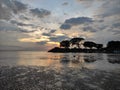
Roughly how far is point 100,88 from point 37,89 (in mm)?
5798

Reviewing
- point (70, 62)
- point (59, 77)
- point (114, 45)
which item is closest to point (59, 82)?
point (59, 77)

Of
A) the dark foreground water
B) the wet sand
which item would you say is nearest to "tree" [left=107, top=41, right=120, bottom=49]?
the dark foreground water

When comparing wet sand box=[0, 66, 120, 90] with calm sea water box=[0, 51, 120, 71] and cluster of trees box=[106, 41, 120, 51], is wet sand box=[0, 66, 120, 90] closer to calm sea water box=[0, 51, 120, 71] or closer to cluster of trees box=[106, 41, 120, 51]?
calm sea water box=[0, 51, 120, 71]

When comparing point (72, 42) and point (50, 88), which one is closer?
point (50, 88)

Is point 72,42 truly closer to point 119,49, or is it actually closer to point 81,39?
point 81,39

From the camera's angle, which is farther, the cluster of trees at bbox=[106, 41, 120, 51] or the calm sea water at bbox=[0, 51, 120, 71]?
the cluster of trees at bbox=[106, 41, 120, 51]

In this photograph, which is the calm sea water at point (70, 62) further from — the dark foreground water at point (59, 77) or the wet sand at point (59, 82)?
the wet sand at point (59, 82)

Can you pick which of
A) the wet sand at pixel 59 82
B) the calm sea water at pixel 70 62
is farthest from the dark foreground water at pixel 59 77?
the calm sea water at pixel 70 62

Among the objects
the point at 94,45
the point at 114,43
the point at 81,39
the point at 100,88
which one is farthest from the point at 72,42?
the point at 100,88

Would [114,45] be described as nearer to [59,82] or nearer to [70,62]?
[70,62]

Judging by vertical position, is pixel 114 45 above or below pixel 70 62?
above

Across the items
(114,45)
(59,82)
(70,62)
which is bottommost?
(59,82)

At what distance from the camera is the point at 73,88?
1569cm

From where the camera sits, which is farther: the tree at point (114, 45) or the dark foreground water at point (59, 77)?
the tree at point (114, 45)
